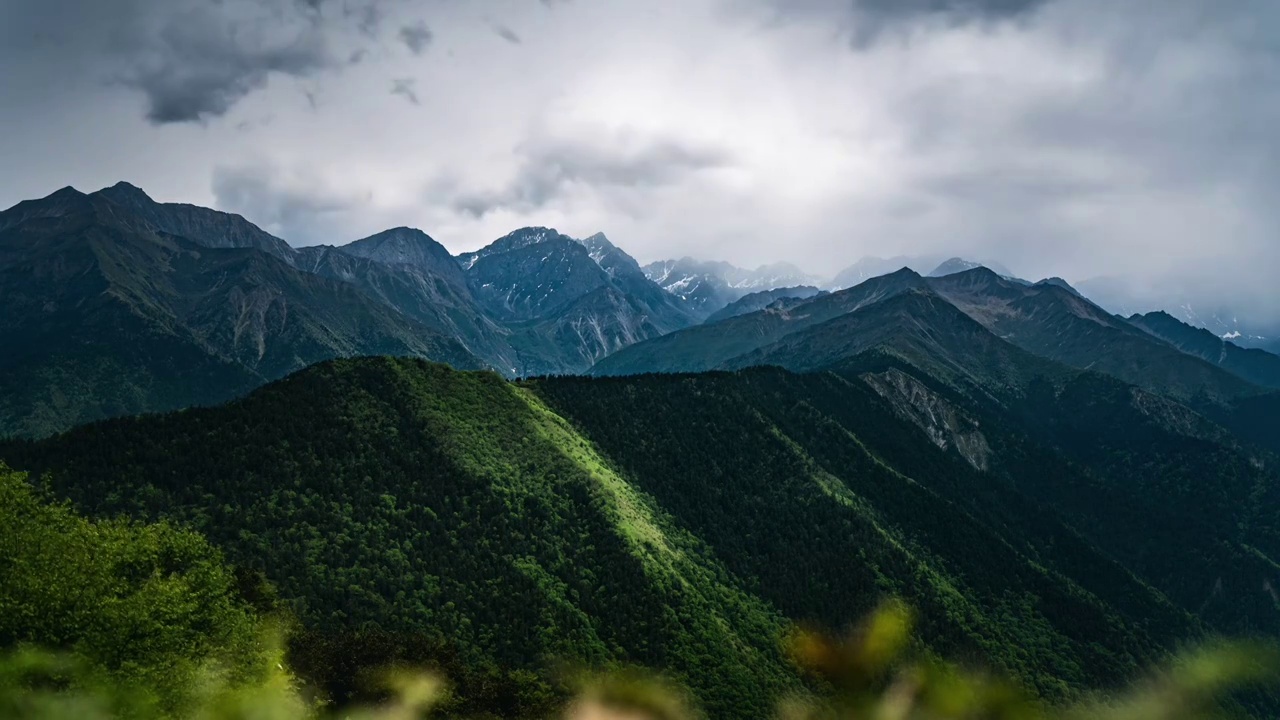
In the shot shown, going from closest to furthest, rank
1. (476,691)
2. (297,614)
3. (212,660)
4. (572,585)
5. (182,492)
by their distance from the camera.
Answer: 1. (212,660)
2. (476,691)
3. (297,614)
4. (182,492)
5. (572,585)

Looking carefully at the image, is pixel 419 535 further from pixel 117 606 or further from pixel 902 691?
pixel 902 691

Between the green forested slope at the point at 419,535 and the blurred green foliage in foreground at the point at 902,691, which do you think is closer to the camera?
the blurred green foliage in foreground at the point at 902,691

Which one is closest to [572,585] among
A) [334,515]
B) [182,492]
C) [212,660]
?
[334,515]

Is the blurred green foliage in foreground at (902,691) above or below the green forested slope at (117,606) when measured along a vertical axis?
above

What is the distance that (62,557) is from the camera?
248ft

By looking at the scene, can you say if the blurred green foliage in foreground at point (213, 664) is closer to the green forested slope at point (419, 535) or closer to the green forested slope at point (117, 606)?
the green forested slope at point (117, 606)

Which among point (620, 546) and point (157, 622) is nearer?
point (157, 622)

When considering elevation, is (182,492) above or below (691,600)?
above

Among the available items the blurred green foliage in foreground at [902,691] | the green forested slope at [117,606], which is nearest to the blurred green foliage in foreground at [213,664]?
the blurred green foliage in foreground at [902,691]

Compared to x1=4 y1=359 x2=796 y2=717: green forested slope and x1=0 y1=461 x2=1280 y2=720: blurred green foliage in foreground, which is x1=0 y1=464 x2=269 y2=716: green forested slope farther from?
x1=4 y1=359 x2=796 y2=717: green forested slope

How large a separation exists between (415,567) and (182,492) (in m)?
48.9

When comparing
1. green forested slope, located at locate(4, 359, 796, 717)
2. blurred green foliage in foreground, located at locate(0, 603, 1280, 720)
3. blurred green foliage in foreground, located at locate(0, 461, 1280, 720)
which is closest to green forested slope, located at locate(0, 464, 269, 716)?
blurred green foliage in foreground, located at locate(0, 461, 1280, 720)

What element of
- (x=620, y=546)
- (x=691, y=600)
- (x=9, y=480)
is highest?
(x=9, y=480)

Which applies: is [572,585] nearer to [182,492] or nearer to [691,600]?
[691,600]
